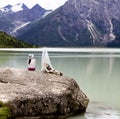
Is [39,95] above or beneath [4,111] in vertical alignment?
above

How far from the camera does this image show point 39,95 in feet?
59.5

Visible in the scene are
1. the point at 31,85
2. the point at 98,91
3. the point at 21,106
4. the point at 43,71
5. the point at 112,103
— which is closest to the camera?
the point at 21,106

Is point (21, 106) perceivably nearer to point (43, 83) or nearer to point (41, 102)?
point (41, 102)

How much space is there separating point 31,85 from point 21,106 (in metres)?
1.88

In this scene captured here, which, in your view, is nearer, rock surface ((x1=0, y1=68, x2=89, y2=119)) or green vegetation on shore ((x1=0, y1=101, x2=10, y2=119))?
green vegetation on shore ((x1=0, y1=101, x2=10, y2=119))

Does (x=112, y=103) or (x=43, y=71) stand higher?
(x=43, y=71)

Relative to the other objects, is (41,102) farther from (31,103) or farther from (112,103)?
(112,103)

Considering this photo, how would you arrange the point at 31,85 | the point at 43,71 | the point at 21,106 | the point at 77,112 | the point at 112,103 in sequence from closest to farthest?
the point at 21,106 < the point at 31,85 < the point at 77,112 < the point at 43,71 < the point at 112,103

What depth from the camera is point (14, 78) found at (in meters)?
19.9

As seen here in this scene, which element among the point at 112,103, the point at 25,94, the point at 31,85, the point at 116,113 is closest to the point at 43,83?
the point at 31,85

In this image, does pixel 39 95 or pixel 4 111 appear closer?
pixel 4 111

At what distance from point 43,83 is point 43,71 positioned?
8.06 feet

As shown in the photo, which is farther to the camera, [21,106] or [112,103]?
[112,103]

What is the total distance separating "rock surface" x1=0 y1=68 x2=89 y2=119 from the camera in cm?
1750
